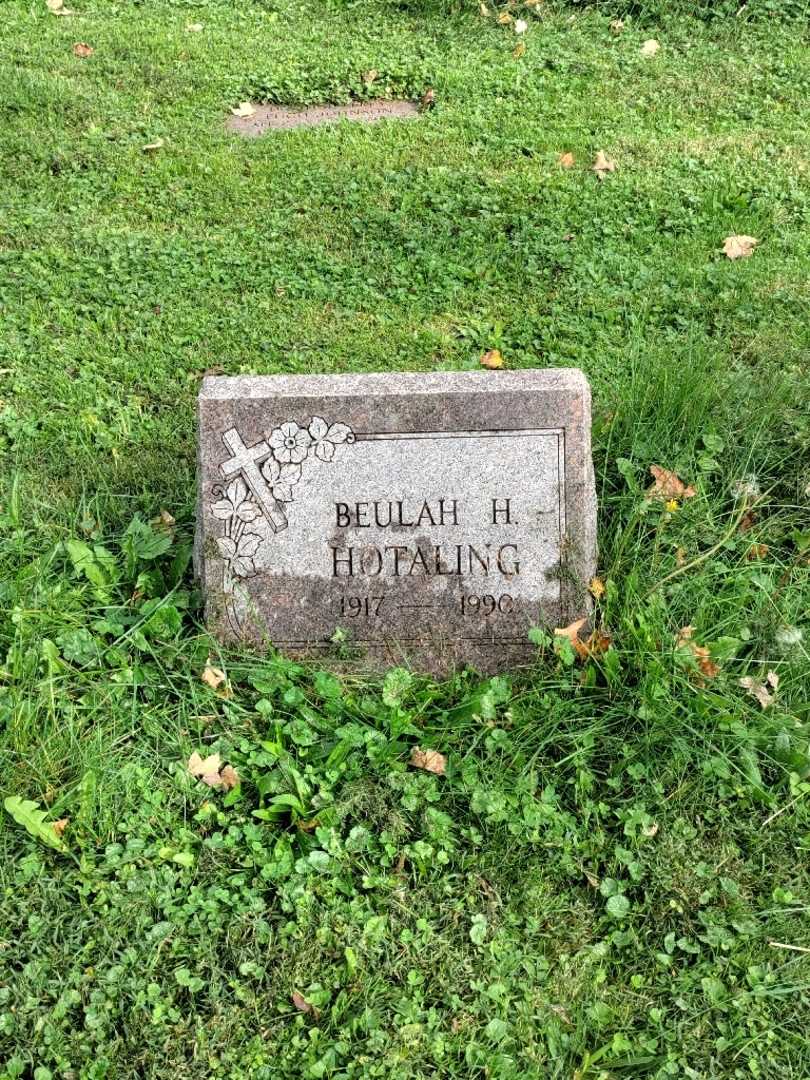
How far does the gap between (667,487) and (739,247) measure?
6.60 ft

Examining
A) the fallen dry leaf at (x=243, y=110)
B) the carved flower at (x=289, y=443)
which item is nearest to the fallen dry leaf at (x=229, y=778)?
the carved flower at (x=289, y=443)

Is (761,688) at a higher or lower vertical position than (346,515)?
lower

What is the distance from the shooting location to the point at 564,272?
4809mm

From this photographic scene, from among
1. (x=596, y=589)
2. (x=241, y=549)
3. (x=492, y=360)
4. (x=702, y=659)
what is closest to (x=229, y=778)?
(x=241, y=549)

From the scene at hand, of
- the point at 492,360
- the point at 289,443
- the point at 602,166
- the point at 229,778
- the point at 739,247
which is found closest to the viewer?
the point at 229,778

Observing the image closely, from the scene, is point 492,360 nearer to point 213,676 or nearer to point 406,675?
point 406,675

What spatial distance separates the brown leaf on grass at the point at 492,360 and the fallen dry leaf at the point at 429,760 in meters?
1.96

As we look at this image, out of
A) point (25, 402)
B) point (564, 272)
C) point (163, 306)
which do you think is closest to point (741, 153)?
point (564, 272)

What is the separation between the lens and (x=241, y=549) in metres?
3.21

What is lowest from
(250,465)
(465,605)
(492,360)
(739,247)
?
(465,605)

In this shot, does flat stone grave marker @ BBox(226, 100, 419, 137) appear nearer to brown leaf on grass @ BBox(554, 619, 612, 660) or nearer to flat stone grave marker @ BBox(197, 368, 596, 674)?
flat stone grave marker @ BBox(197, 368, 596, 674)

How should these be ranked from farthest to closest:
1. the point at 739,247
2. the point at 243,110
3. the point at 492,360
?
the point at 243,110
the point at 739,247
the point at 492,360

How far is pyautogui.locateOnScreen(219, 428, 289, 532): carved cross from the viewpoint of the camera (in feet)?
10.4

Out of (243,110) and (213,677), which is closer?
(213,677)
